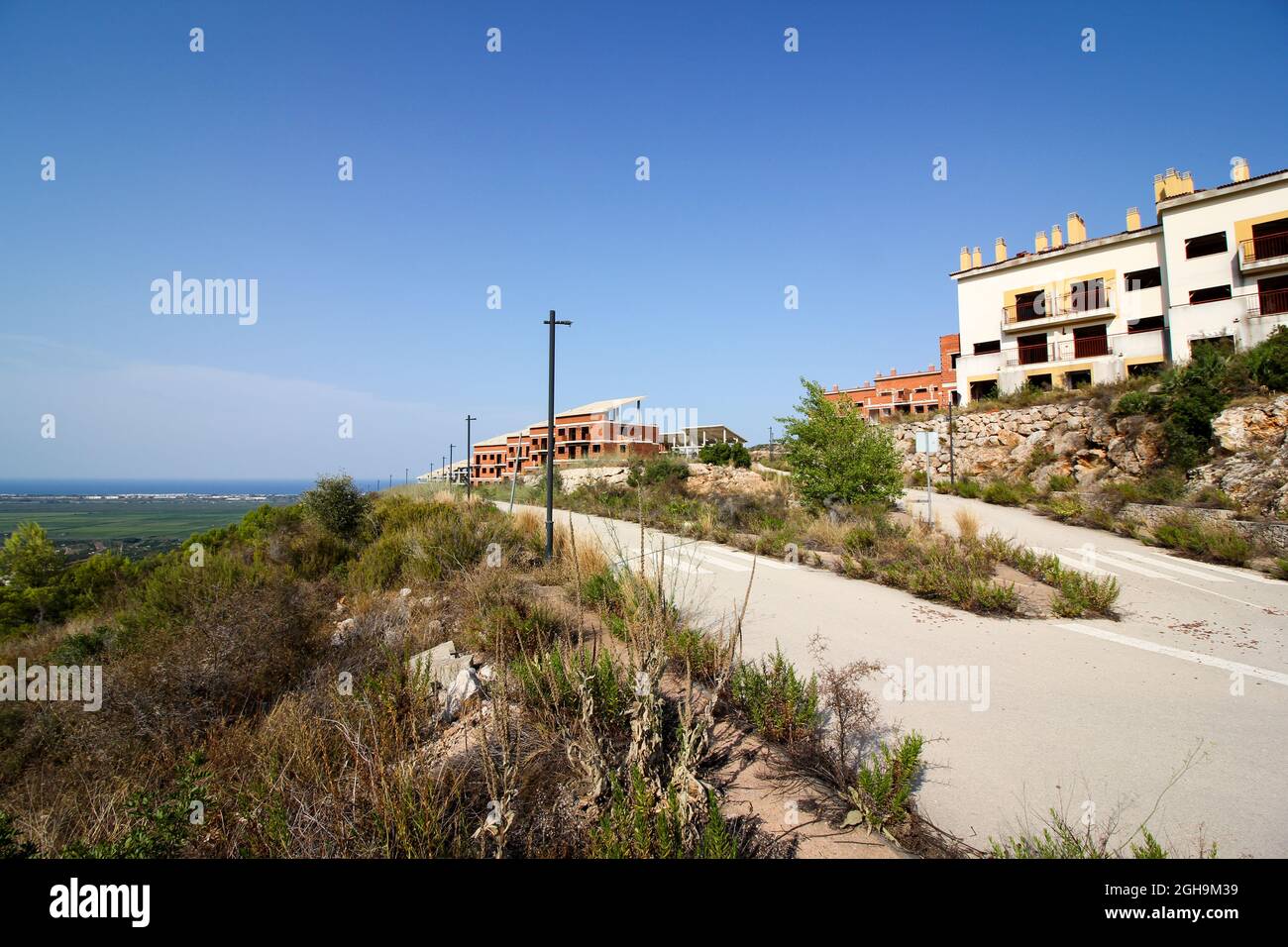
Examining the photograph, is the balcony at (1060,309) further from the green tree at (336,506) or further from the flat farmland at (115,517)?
the flat farmland at (115,517)

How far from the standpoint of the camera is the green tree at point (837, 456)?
43.7 feet

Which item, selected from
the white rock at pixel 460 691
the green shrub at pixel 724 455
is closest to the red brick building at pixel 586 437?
the green shrub at pixel 724 455

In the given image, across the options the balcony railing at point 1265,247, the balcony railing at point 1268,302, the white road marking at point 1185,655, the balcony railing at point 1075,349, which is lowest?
the white road marking at point 1185,655

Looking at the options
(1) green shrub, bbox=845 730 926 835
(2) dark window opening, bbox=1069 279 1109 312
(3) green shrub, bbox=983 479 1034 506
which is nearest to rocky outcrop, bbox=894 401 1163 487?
(3) green shrub, bbox=983 479 1034 506

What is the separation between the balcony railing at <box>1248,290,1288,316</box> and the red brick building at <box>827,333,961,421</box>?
65.7 feet

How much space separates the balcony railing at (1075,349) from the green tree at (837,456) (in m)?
18.8

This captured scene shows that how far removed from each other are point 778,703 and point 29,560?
1959 cm

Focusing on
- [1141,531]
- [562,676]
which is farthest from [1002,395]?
[562,676]

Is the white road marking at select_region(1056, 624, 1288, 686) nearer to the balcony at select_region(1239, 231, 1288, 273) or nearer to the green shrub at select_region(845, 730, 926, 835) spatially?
the green shrub at select_region(845, 730, 926, 835)
